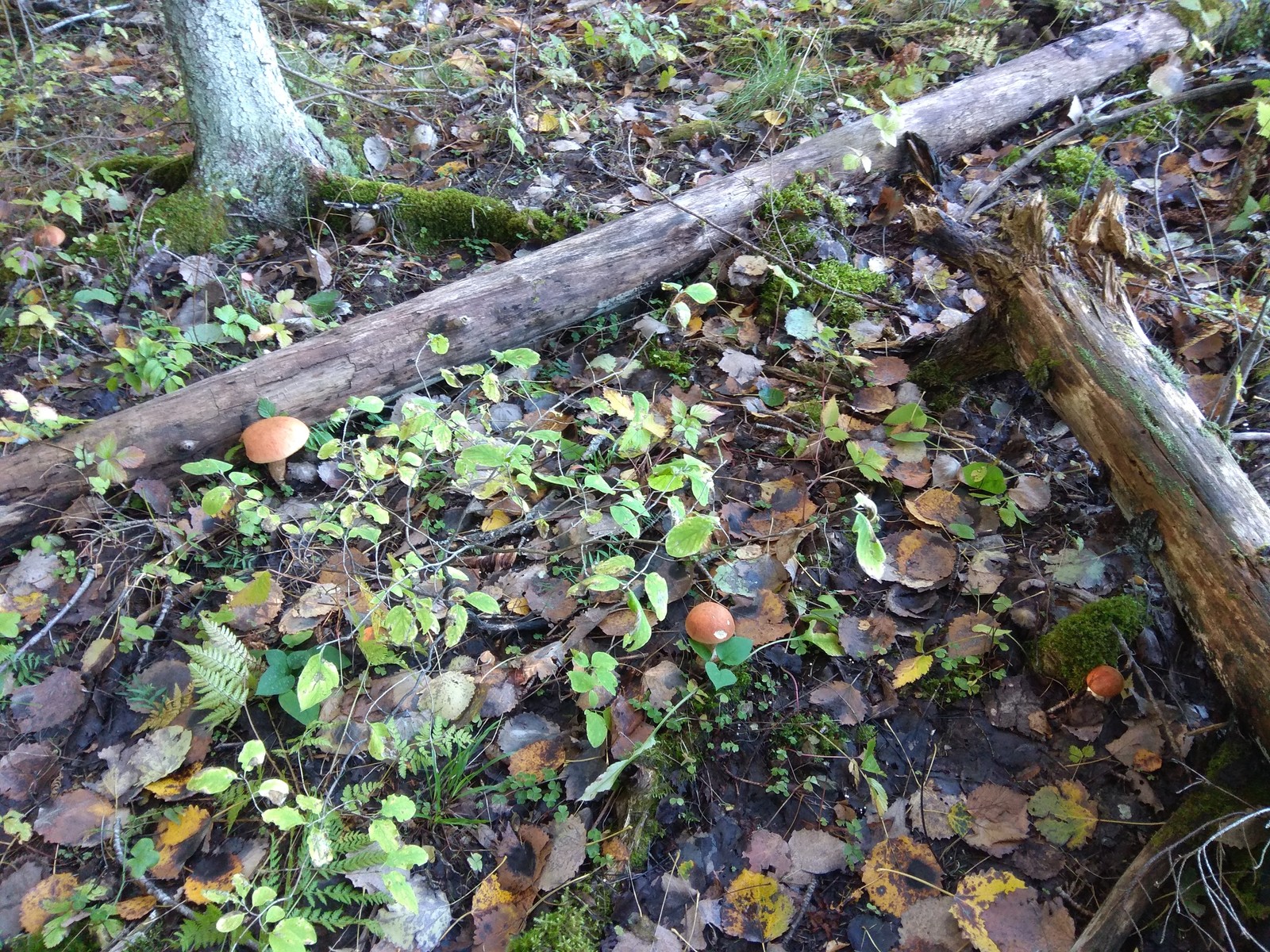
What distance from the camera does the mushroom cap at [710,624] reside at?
7.80 feet

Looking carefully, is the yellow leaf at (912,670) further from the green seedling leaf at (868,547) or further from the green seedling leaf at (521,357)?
the green seedling leaf at (521,357)

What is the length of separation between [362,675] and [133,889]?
88cm

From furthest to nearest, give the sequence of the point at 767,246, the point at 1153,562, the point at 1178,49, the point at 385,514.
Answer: the point at 1178,49 < the point at 767,246 < the point at 385,514 < the point at 1153,562

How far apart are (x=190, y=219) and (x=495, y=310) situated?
79.1 inches

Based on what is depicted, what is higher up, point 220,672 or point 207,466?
point 207,466

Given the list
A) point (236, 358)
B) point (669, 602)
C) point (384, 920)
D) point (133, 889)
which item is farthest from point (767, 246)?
point (133, 889)

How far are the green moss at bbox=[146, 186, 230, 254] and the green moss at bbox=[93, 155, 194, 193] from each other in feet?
1.32

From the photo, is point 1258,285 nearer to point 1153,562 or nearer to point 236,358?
point 1153,562

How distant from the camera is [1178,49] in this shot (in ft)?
15.1

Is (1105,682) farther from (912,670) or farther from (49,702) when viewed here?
(49,702)

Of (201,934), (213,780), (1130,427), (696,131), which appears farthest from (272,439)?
(696,131)

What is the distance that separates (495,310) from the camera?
11.2ft

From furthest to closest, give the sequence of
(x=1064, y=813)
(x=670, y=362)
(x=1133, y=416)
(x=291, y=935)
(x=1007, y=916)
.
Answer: (x=670, y=362)
(x=1133, y=416)
(x=1064, y=813)
(x=1007, y=916)
(x=291, y=935)

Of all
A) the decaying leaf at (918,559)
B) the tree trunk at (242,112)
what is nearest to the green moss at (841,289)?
the decaying leaf at (918,559)
